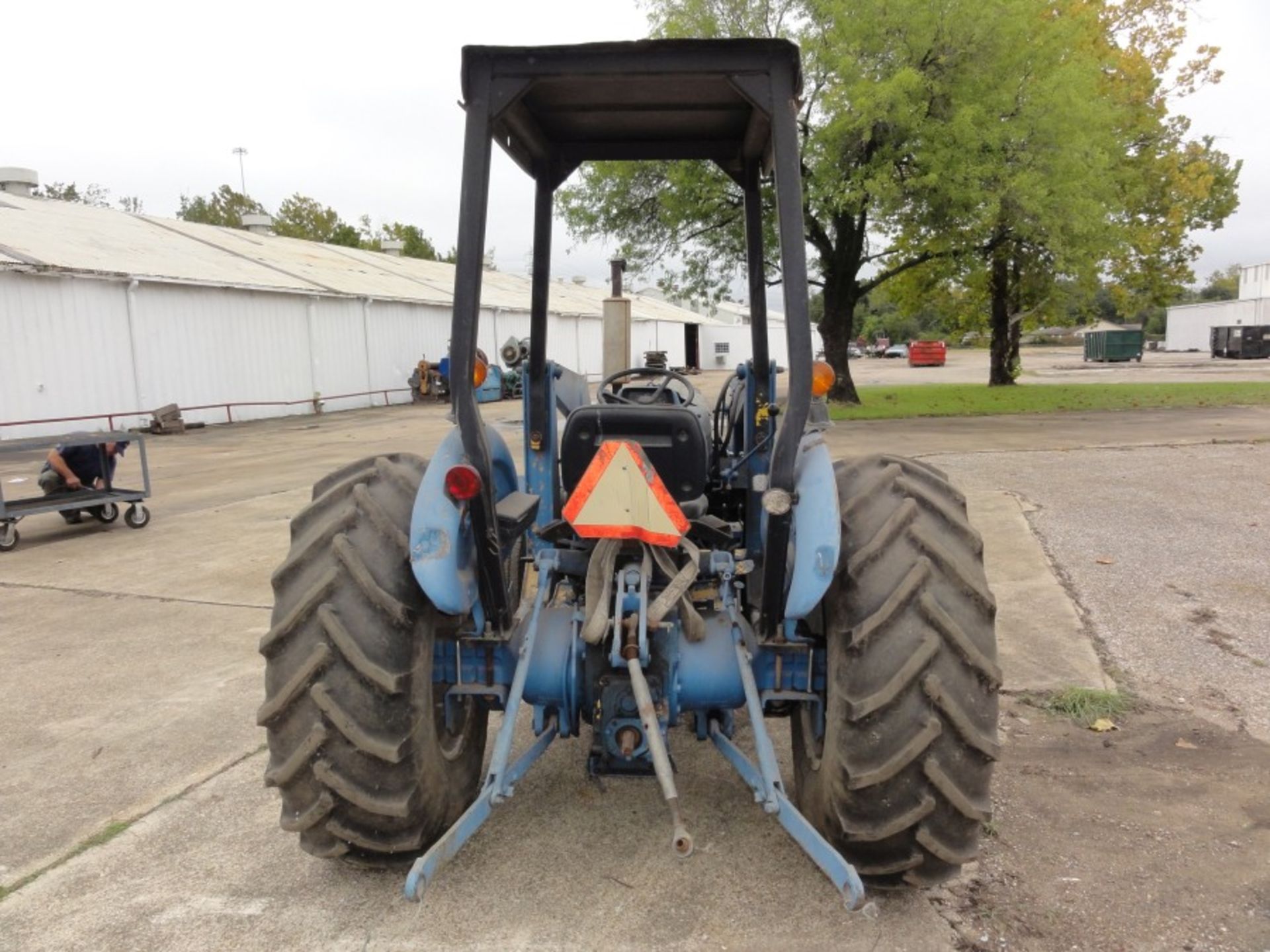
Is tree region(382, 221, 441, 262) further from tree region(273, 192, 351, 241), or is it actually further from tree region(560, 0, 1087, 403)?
Result: tree region(560, 0, 1087, 403)

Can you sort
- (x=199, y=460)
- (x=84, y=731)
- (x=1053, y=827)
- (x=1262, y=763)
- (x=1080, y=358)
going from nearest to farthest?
(x=1053, y=827)
(x=1262, y=763)
(x=84, y=731)
(x=199, y=460)
(x=1080, y=358)

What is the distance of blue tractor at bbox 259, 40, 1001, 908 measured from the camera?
8.25ft

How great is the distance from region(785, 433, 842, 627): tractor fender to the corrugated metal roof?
32.4ft

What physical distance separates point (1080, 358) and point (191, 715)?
58.5 metres

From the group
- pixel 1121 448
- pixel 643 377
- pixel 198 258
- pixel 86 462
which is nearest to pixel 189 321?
pixel 198 258

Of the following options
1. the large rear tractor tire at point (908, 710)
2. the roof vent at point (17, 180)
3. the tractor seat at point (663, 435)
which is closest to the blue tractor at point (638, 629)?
the large rear tractor tire at point (908, 710)

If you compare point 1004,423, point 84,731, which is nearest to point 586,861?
point 84,731

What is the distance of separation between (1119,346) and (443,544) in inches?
2101

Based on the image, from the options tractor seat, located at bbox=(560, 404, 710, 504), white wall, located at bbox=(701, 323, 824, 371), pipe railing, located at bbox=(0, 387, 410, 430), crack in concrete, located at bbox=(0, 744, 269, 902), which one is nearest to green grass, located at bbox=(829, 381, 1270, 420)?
pipe railing, located at bbox=(0, 387, 410, 430)

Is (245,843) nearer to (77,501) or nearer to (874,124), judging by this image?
(77,501)

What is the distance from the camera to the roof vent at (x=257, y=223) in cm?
3400

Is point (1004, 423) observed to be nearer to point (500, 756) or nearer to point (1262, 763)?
point (1262, 763)

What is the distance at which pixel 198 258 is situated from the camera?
24.0 metres

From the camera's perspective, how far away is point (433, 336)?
31.3m
